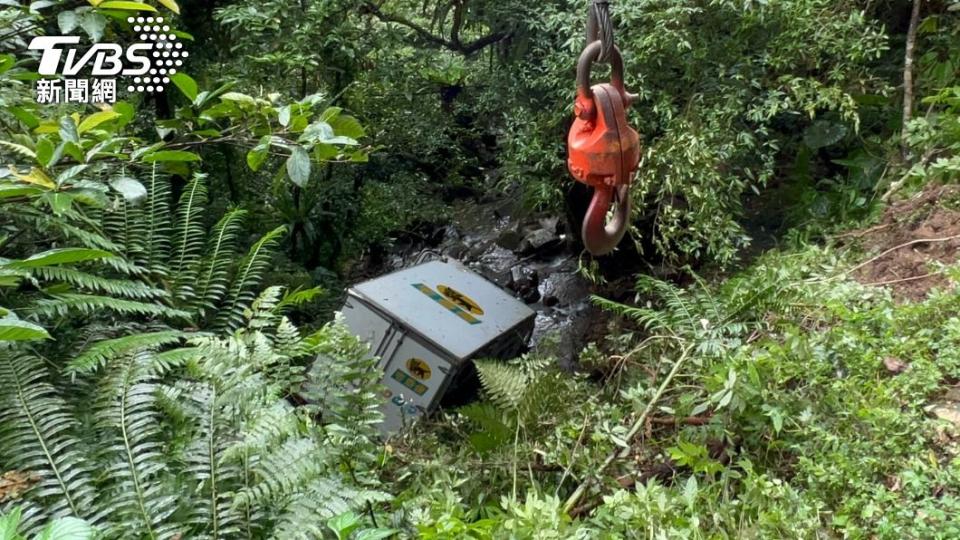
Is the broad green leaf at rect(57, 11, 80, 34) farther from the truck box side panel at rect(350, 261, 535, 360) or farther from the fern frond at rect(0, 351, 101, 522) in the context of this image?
the truck box side panel at rect(350, 261, 535, 360)

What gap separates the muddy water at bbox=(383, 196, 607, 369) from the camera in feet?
20.0

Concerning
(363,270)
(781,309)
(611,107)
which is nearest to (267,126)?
(611,107)

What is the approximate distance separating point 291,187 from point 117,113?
460 cm

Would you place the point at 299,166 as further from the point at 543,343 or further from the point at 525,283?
the point at 525,283

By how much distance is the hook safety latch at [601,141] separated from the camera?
1709 millimetres

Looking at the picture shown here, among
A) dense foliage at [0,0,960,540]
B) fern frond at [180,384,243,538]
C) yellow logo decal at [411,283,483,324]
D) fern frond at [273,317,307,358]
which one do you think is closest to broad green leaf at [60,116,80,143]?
dense foliage at [0,0,960,540]

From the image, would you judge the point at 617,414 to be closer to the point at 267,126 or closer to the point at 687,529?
the point at 687,529

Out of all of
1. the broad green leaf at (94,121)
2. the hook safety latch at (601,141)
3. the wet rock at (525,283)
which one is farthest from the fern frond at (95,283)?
the wet rock at (525,283)

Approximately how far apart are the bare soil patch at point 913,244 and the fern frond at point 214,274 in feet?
9.63

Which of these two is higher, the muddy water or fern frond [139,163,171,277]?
fern frond [139,163,171,277]

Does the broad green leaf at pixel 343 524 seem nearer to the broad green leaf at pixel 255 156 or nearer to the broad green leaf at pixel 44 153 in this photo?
the broad green leaf at pixel 255 156

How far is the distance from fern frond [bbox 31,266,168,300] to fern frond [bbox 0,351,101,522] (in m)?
0.40

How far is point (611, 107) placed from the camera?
1709 millimetres

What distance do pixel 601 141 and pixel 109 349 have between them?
60.8 inches
